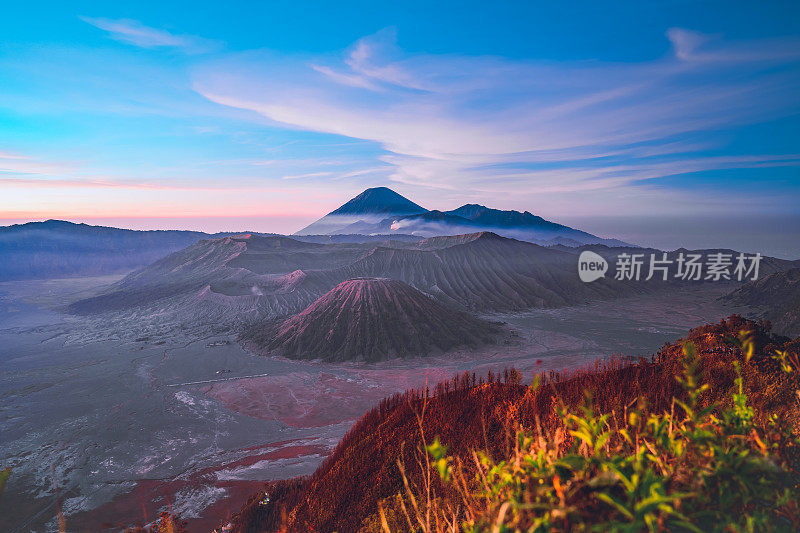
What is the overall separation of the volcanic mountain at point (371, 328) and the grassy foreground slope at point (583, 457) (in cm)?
2269

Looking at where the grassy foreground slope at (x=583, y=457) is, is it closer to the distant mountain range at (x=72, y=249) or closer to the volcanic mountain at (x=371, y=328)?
the volcanic mountain at (x=371, y=328)

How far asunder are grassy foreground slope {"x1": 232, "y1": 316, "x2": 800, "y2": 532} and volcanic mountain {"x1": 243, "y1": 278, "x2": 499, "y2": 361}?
22687 mm

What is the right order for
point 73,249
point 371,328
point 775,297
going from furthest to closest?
point 73,249 → point 775,297 → point 371,328

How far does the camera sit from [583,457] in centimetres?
169

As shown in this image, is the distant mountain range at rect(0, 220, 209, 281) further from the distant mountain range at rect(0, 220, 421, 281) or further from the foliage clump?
the foliage clump

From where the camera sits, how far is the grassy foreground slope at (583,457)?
159 centimetres

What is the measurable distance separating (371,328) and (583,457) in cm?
2968

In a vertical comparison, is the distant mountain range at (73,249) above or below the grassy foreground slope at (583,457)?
below

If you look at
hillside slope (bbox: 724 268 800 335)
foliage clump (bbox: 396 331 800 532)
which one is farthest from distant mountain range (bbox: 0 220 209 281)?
hillside slope (bbox: 724 268 800 335)

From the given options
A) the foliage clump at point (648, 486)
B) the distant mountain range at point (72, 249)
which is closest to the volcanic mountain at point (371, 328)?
the foliage clump at point (648, 486)

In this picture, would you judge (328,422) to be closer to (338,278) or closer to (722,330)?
(722,330)

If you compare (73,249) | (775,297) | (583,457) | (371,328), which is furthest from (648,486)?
(73,249)

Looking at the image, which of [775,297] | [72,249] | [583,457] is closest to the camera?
[583,457]

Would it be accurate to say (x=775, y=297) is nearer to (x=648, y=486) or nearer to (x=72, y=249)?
(x=648, y=486)
